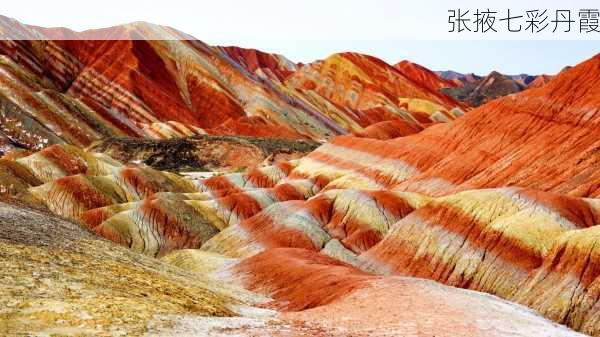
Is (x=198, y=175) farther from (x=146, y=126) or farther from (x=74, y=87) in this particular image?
(x=74, y=87)

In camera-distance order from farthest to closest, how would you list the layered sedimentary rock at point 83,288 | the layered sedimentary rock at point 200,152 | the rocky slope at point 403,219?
the layered sedimentary rock at point 200,152 < the rocky slope at point 403,219 < the layered sedimentary rock at point 83,288

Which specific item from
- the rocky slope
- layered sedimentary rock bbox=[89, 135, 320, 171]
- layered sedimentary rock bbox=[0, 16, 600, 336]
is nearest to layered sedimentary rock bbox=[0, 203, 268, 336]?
layered sedimentary rock bbox=[0, 16, 600, 336]

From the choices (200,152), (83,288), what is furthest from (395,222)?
(200,152)

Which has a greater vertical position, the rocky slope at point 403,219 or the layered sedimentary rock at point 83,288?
the layered sedimentary rock at point 83,288

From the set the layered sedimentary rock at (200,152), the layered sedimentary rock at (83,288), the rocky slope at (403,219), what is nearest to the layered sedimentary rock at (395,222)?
the rocky slope at (403,219)

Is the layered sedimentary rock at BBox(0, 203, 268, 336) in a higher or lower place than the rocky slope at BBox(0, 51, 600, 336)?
higher

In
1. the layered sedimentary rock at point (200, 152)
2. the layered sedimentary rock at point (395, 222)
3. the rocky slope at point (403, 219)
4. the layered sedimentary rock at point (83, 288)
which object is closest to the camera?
the layered sedimentary rock at point (83, 288)

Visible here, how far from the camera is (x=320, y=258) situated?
1761 inches

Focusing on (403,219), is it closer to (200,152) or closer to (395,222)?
(395,222)

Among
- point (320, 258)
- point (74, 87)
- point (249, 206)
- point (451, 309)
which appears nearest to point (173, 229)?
point (249, 206)

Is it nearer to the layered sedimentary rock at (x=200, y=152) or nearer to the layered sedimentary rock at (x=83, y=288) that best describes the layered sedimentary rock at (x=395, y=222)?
the layered sedimentary rock at (x=83, y=288)

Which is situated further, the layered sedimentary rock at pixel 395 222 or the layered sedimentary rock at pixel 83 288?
the layered sedimentary rock at pixel 395 222

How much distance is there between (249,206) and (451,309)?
5151 centimetres

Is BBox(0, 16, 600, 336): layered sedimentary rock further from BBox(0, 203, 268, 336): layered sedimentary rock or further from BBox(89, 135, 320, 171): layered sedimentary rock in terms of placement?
BBox(89, 135, 320, 171): layered sedimentary rock
